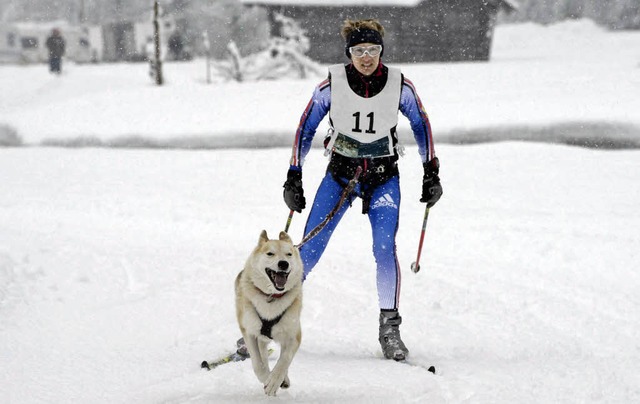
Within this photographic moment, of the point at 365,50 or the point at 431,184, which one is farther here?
the point at 431,184

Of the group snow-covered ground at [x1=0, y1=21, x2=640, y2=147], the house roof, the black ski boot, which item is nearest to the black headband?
the black ski boot

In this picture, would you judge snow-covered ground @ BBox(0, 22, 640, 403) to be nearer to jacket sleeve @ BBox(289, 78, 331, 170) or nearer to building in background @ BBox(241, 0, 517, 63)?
jacket sleeve @ BBox(289, 78, 331, 170)

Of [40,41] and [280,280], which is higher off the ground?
[280,280]

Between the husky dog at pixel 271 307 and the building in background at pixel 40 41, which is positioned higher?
the husky dog at pixel 271 307

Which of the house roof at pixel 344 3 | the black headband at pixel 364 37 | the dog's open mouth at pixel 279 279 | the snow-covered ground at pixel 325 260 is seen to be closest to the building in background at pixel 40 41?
the house roof at pixel 344 3

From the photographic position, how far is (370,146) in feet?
14.4

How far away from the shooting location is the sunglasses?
4.21 m

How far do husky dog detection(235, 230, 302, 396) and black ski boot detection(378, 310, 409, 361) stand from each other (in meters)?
1.01

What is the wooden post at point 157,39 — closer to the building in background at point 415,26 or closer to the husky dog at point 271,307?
the building in background at point 415,26

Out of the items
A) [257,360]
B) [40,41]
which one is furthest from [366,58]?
[40,41]

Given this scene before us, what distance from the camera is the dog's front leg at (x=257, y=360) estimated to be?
341 cm

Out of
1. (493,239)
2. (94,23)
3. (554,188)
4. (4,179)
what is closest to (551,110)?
(554,188)

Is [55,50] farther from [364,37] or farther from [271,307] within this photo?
[271,307]

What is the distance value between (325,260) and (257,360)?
144 inches
